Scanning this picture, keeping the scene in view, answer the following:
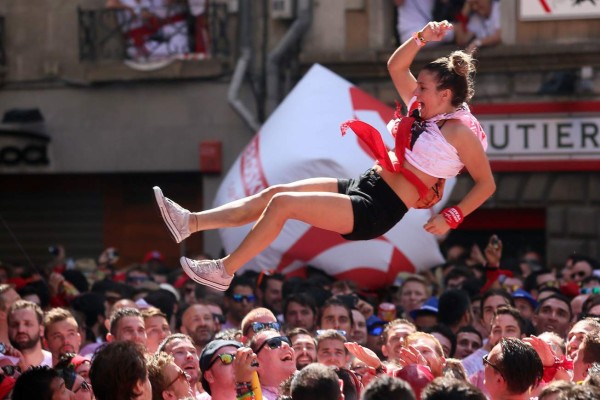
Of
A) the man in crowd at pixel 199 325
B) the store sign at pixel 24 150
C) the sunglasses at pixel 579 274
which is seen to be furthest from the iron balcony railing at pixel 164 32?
the man in crowd at pixel 199 325

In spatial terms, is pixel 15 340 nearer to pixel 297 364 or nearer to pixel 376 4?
pixel 297 364

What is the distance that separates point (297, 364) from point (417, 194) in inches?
52.6

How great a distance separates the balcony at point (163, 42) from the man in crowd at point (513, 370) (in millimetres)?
11445

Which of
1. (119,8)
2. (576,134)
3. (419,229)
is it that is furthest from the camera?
(119,8)

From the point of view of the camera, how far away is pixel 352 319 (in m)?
9.48

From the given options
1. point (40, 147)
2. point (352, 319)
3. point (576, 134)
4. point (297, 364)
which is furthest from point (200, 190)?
point (297, 364)

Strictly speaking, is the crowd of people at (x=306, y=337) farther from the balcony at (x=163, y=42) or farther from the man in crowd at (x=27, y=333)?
the balcony at (x=163, y=42)

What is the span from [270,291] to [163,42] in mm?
6810

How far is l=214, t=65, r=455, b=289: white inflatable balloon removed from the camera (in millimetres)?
12594

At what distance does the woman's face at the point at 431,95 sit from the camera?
7.16 m

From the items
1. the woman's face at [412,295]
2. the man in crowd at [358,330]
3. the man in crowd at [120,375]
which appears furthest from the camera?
the woman's face at [412,295]

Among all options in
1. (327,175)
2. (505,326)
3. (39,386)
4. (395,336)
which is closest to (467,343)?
(505,326)

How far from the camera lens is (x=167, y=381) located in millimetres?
6539

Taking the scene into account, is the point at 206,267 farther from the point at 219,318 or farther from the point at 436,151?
the point at 219,318
